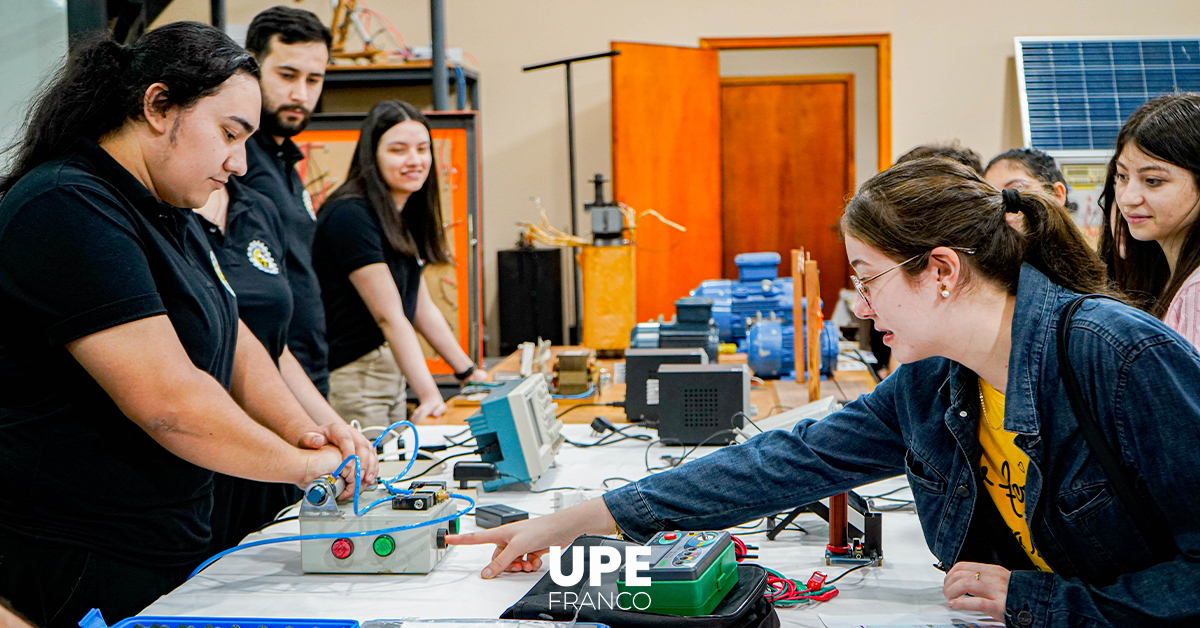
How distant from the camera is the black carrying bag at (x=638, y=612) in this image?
1033 millimetres

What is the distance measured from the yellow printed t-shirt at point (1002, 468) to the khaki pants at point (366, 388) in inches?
69.0

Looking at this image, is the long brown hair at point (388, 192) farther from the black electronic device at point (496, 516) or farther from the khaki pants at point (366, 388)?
the black electronic device at point (496, 516)

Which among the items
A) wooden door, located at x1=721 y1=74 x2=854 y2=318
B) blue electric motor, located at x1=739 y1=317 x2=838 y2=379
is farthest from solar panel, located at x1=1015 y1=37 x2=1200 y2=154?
blue electric motor, located at x1=739 y1=317 x2=838 y2=379

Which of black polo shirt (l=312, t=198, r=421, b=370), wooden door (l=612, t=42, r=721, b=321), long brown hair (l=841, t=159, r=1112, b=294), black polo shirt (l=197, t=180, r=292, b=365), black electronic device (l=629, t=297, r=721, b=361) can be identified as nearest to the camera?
long brown hair (l=841, t=159, r=1112, b=294)

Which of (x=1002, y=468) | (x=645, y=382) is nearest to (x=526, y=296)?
(x=645, y=382)

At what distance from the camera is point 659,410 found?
7.09ft

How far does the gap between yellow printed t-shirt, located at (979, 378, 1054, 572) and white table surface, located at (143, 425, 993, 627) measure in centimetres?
14

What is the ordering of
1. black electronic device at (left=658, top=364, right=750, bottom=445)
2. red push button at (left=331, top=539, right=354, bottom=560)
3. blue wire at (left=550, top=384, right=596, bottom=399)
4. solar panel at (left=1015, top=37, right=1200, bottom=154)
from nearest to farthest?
red push button at (left=331, top=539, right=354, bottom=560)
black electronic device at (left=658, top=364, right=750, bottom=445)
blue wire at (left=550, top=384, right=596, bottom=399)
solar panel at (left=1015, top=37, right=1200, bottom=154)

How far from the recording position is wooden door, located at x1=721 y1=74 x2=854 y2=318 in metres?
6.82

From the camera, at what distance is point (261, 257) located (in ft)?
6.60

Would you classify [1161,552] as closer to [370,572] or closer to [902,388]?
[902,388]

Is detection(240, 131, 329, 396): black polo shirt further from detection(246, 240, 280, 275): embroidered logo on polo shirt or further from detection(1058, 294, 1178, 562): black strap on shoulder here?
detection(1058, 294, 1178, 562): black strap on shoulder

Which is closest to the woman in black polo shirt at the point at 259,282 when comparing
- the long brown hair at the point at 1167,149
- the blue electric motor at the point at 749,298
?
the long brown hair at the point at 1167,149

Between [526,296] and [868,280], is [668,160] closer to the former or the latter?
[526,296]
